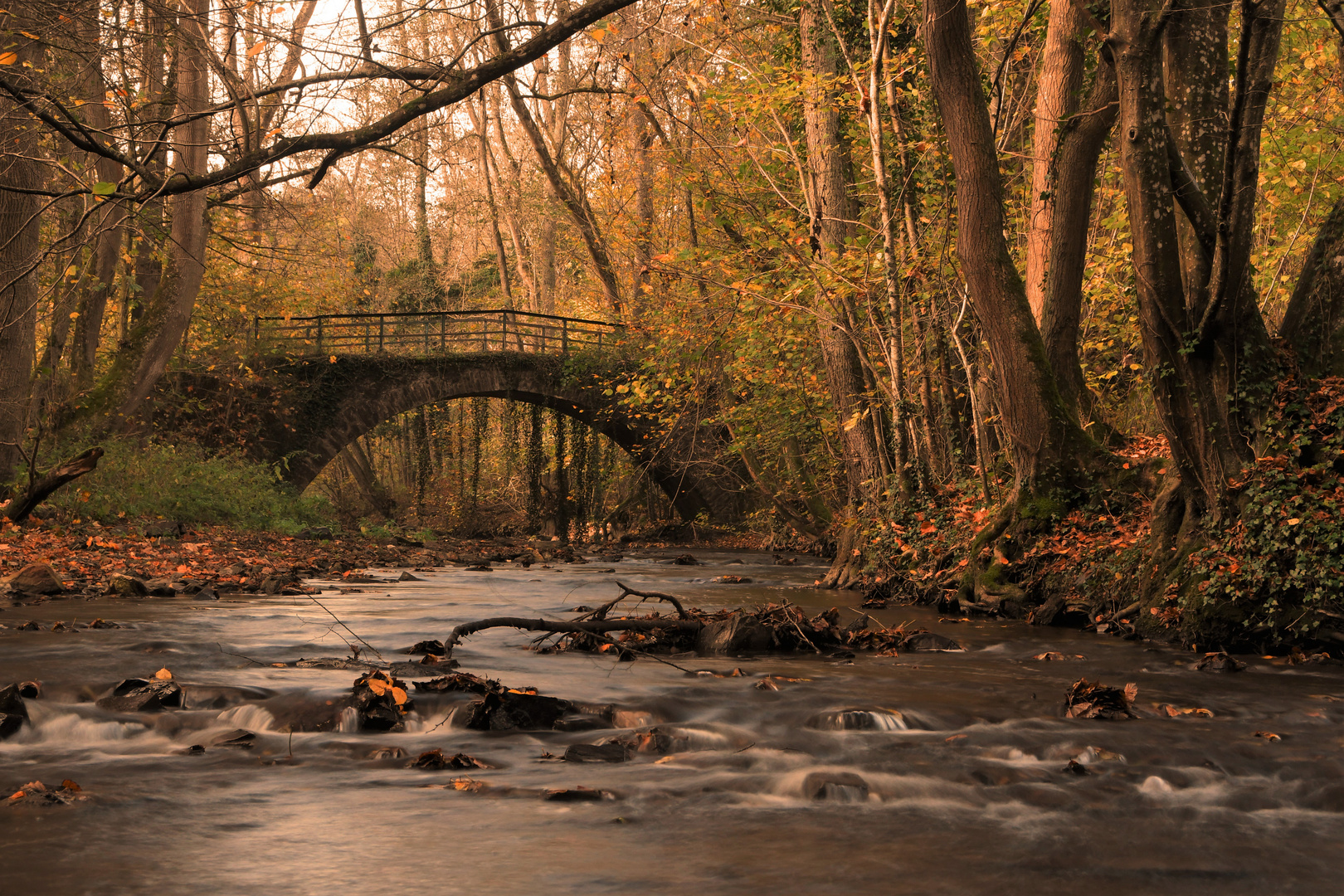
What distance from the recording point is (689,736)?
5.30 metres

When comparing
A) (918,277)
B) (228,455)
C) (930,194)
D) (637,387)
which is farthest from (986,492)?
(228,455)

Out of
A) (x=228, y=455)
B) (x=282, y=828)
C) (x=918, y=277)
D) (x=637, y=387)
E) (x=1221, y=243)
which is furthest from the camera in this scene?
(x=228, y=455)

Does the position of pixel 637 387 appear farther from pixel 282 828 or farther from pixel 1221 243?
pixel 282 828

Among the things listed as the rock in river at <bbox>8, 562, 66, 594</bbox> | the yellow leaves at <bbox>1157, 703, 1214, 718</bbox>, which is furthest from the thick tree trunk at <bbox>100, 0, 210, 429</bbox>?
the yellow leaves at <bbox>1157, 703, 1214, 718</bbox>

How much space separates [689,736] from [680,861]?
5.75ft

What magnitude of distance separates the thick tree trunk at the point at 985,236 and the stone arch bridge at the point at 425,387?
41.5 ft

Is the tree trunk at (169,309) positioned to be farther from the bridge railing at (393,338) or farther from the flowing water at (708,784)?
the flowing water at (708,784)

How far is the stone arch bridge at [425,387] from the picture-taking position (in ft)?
77.0

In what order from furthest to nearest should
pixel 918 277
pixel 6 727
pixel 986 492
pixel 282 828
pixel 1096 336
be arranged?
pixel 1096 336 → pixel 918 277 → pixel 986 492 → pixel 6 727 → pixel 282 828

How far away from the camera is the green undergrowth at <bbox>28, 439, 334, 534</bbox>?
15625 mm

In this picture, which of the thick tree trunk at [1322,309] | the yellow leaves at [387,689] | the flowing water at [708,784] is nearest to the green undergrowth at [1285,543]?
the thick tree trunk at [1322,309]

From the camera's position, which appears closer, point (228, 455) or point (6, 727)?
point (6, 727)

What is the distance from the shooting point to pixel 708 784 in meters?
4.58

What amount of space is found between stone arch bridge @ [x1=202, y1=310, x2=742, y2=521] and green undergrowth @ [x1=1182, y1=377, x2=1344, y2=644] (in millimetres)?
14885
